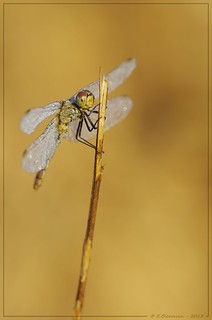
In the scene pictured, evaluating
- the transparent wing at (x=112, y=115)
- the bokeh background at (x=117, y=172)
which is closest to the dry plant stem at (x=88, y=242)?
the transparent wing at (x=112, y=115)

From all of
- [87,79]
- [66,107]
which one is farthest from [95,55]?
[66,107]

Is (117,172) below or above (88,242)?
above

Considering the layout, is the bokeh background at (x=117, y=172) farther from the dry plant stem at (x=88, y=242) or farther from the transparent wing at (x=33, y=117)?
the dry plant stem at (x=88, y=242)

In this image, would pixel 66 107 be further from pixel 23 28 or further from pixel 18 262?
pixel 23 28

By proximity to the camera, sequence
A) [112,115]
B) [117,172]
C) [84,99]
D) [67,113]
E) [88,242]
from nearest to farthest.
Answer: [88,242] < [84,99] < [67,113] < [112,115] < [117,172]

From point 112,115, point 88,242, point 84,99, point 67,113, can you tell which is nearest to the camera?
point 88,242

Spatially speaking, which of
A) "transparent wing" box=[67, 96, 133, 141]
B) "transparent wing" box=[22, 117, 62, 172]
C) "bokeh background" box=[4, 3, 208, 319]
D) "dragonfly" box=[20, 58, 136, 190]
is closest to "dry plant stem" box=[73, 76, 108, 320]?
"dragonfly" box=[20, 58, 136, 190]

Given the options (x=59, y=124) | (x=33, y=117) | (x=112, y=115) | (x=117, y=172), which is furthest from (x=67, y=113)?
(x=117, y=172)

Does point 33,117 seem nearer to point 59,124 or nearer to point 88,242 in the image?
point 59,124
